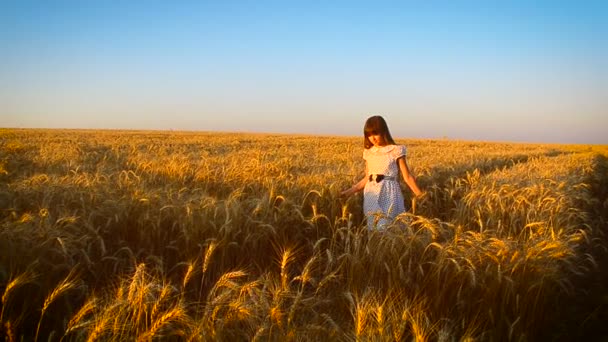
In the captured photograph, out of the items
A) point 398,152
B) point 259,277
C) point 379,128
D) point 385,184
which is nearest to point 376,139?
point 379,128

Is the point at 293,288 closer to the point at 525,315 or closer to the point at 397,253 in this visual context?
the point at 397,253

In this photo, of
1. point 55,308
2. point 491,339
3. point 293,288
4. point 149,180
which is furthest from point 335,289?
point 149,180

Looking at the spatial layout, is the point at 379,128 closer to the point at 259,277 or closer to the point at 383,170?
the point at 383,170

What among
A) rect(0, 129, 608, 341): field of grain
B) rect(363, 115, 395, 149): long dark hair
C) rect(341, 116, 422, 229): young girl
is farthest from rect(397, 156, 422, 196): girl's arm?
rect(0, 129, 608, 341): field of grain

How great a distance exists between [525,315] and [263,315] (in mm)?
1654

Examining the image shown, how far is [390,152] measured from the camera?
4.52 metres

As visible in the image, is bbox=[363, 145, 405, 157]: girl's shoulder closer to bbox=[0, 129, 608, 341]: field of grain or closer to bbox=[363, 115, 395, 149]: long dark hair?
bbox=[363, 115, 395, 149]: long dark hair

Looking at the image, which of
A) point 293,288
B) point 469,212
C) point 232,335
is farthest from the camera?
point 469,212

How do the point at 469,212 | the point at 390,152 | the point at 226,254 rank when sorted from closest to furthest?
the point at 226,254, the point at 469,212, the point at 390,152

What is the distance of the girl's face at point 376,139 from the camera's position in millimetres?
4562

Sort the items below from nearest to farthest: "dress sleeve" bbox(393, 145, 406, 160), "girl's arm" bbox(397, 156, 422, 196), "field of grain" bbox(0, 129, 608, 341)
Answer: "field of grain" bbox(0, 129, 608, 341) → "girl's arm" bbox(397, 156, 422, 196) → "dress sleeve" bbox(393, 145, 406, 160)

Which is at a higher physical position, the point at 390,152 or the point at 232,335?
the point at 390,152

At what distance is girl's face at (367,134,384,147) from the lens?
4562 mm

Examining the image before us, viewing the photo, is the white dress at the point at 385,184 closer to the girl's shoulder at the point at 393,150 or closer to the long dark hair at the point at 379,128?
the girl's shoulder at the point at 393,150
